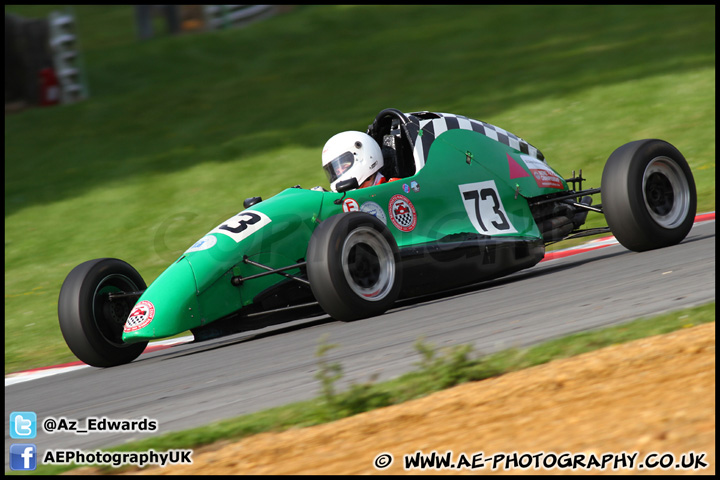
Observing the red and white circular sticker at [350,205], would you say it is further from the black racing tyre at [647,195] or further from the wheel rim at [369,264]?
the black racing tyre at [647,195]

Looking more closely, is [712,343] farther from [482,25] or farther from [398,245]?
[482,25]

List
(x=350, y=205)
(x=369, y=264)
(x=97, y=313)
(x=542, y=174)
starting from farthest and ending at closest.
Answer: (x=542, y=174) < (x=350, y=205) < (x=97, y=313) < (x=369, y=264)

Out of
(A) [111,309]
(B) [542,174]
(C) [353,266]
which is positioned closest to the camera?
(C) [353,266]

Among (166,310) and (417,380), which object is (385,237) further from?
(417,380)

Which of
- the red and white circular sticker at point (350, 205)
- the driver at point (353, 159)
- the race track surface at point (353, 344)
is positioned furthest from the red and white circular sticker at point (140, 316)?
the driver at point (353, 159)

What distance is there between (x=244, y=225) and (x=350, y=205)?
0.82 metres

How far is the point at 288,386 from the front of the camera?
491 centimetres

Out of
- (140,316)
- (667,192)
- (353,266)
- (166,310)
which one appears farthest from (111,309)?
(667,192)

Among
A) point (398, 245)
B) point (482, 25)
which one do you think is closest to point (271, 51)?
point (482, 25)

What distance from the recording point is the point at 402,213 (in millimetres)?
7094

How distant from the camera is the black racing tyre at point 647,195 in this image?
7.24 metres

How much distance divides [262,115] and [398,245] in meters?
11.3

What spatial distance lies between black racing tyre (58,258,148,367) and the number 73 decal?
103 inches

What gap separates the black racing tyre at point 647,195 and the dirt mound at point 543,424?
281 centimetres
